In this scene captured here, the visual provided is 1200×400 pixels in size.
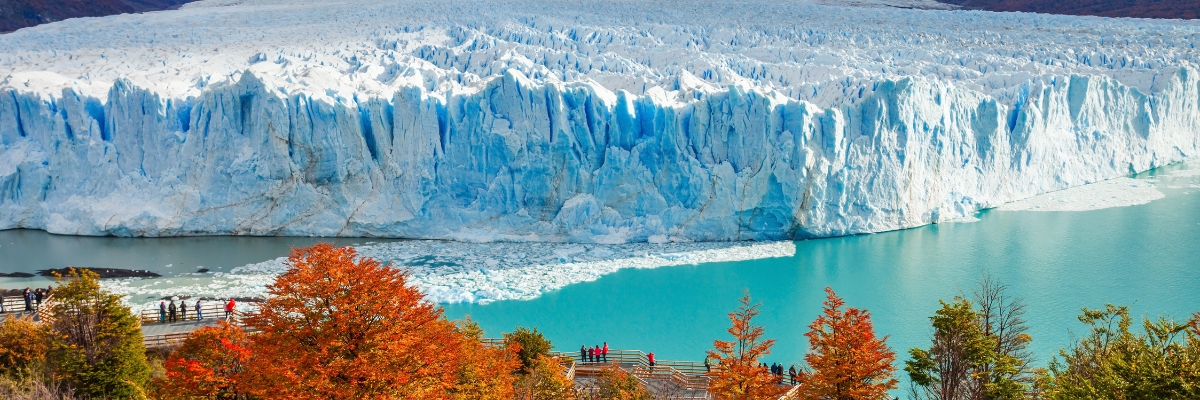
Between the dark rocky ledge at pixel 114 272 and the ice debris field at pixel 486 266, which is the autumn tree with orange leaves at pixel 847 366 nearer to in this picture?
the ice debris field at pixel 486 266

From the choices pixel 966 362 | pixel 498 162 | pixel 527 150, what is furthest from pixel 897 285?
pixel 498 162

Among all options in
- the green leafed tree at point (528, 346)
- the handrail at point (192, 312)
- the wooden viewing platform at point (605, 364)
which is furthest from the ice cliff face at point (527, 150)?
the green leafed tree at point (528, 346)

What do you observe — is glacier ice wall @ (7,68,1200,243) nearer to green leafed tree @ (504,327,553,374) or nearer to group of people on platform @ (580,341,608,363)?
group of people on platform @ (580,341,608,363)

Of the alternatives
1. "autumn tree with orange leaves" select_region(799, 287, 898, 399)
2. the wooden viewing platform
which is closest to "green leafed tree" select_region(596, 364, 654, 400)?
the wooden viewing platform

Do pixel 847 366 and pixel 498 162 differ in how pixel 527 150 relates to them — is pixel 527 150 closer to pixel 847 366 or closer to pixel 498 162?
pixel 498 162

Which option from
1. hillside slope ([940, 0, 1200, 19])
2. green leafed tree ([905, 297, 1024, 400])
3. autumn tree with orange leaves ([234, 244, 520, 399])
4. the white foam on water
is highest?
hillside slope ([940, 0, 1200, 19])
